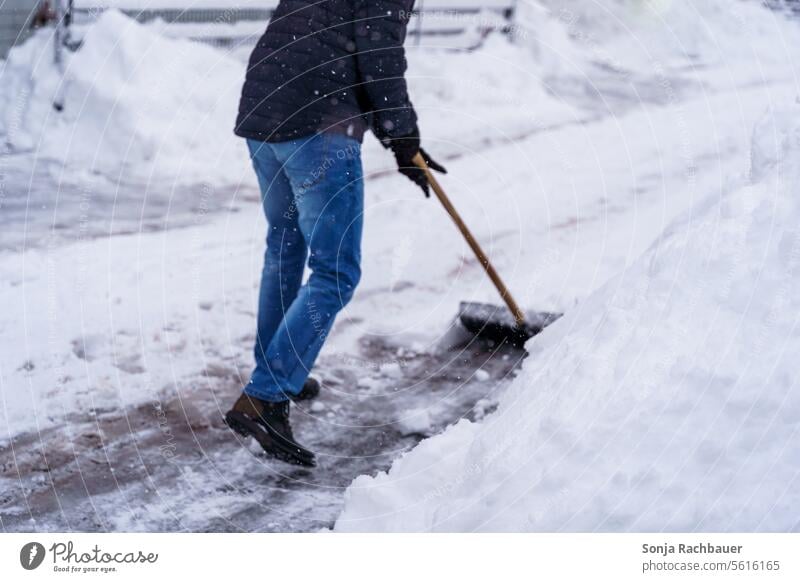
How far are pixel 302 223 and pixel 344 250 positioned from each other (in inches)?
6.5

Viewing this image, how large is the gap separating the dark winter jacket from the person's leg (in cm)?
15

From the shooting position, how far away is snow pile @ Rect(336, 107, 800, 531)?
7.59ft

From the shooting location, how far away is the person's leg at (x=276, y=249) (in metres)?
3.27

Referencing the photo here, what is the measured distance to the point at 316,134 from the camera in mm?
3082

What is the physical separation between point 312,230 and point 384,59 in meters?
0.58

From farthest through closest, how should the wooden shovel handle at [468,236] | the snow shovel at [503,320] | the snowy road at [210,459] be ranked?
the snow shovel at [503,320]
the wooden shovel handle at [468,236]
the snowy road at [210,459]

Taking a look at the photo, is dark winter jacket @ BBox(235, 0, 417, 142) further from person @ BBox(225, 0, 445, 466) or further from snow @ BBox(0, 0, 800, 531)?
snow @ BBox(0, 0, 800, 531)

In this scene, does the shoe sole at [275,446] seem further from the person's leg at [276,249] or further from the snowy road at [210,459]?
the person's leg at [276,249]

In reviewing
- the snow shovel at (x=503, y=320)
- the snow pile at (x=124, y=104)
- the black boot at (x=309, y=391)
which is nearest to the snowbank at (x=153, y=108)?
the snow pile at (x=124, y=104)

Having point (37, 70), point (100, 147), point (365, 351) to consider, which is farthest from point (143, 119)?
point (365, 351)
